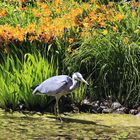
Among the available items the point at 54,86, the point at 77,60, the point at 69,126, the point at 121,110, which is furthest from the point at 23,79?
the point at 121,110

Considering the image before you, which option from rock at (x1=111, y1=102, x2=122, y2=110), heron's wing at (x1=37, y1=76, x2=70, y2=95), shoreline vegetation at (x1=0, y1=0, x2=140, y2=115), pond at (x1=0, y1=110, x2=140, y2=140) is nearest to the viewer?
pond at (x1=0, y1=110, x2=140, y2=140)

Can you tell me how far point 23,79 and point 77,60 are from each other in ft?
3.35

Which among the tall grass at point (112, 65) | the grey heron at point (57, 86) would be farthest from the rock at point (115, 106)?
the grey heron at point (57, 86)

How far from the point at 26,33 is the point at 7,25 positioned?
0.49 meters

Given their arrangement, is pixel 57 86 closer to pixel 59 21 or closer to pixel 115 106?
pixel 115 106

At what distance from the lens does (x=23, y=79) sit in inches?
336

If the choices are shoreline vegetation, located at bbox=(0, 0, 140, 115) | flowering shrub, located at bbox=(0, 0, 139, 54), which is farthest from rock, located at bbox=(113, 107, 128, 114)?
flowering shrub, located at bbox=(0, 0, 139, 54)

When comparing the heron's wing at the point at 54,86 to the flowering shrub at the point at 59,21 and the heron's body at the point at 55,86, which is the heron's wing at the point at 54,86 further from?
the flowering shrub at the point at 59,21

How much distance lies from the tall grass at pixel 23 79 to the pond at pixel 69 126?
10.3 inches

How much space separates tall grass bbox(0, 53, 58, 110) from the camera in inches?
333

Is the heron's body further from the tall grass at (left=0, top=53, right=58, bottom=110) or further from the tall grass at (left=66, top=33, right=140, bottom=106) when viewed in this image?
the tall grass at (left=66, top=33, right=140, bottom=106)

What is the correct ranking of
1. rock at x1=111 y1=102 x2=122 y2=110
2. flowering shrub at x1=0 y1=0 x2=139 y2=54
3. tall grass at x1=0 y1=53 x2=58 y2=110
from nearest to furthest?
tall grass at x1=0 y1=53 x2=58 y2=110 < rock at x1=111 y1=102 x2=122 y2=110 < flowering shrub at x1=0 y1=0 x2=139 y2=54

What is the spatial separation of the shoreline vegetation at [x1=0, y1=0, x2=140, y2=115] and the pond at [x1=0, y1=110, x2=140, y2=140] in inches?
14.3

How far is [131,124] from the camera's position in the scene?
7812 millimetres
